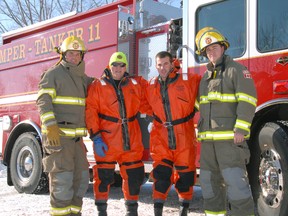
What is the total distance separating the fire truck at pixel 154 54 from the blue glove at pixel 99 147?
1.18m

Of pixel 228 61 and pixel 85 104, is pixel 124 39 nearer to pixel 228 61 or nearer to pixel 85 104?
pixel 85 104

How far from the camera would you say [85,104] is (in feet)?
14.2

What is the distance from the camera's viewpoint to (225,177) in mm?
3607

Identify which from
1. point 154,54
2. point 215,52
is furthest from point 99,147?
point 154,54

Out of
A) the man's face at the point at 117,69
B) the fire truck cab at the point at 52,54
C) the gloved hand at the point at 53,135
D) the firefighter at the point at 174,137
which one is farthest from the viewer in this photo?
the fire truck cab at the point at 52,54

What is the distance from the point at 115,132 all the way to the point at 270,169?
63.7 inches

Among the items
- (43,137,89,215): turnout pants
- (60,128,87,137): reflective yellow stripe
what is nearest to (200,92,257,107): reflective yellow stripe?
(60,128,87,137): reflective yellow stripe

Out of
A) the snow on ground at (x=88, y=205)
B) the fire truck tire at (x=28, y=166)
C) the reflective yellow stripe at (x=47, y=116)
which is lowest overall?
the snow on ground at (x=88, y=205)

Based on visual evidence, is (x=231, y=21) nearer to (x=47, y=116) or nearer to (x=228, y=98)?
(x=228, y=98)

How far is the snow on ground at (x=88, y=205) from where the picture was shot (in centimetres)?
515

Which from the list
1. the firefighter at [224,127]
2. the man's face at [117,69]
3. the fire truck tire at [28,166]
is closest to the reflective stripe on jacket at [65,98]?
the man's face at [117,69]

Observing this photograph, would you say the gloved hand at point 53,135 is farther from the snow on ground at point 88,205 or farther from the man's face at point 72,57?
the snow on ground at point 88,205

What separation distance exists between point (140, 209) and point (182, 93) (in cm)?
204

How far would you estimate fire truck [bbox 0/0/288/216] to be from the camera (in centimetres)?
401
